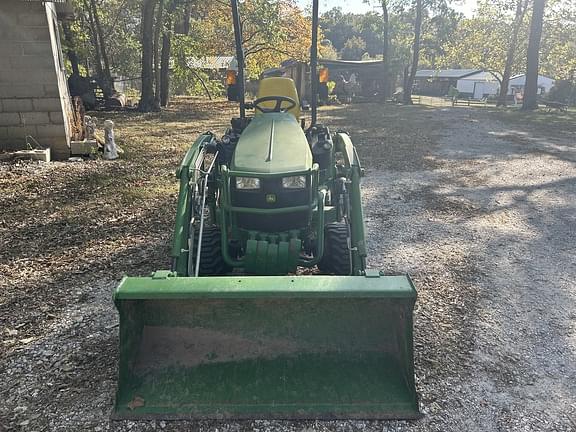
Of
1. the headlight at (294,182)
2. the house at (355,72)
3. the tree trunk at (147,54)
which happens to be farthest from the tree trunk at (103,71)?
the headlight at (294,182)

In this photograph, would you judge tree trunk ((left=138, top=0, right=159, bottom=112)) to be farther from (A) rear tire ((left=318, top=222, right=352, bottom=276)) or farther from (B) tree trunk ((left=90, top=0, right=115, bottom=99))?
(A) rear tire ((left=318, top=222, right=352, bottom=276))

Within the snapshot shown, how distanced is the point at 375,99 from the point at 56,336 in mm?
27374


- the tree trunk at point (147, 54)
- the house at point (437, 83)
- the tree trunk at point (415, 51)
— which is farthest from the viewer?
the house at point (437, 83)

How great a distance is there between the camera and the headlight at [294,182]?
119 inches

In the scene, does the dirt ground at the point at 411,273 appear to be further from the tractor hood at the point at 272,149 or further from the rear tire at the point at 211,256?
the tractor hood at the point at 272,149

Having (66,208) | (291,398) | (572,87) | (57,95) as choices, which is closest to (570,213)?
(291,398)

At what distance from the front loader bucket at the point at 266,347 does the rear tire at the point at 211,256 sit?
80cm

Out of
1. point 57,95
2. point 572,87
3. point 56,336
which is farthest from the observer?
point 572,87

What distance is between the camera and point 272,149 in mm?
3268

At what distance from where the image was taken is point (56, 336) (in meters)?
3.03

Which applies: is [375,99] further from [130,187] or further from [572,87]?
[130,187]

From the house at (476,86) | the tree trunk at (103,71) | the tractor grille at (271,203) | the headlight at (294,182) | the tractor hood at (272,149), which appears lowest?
the house at (476,86)

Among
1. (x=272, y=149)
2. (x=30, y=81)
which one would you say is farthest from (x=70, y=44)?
(x=272, y=149)

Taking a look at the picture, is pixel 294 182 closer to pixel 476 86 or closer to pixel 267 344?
pixel 267 344
